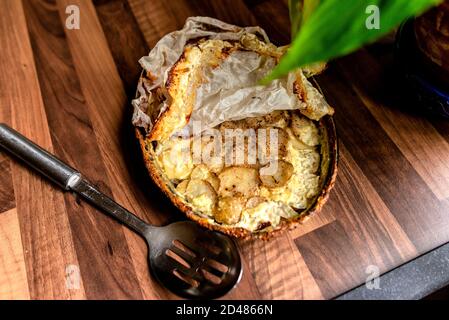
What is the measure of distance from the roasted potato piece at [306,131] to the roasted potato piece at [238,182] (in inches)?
4.4

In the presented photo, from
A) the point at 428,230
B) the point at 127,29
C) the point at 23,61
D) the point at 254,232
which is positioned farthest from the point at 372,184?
the point at 23,61

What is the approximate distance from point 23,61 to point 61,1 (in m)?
0.21

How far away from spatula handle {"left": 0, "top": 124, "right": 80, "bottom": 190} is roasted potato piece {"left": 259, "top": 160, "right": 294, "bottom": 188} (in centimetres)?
35

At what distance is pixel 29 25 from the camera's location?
1105 mm

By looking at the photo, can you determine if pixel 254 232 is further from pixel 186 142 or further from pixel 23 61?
pixel 23 61

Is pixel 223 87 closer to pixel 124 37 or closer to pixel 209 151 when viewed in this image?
pixel 209 151

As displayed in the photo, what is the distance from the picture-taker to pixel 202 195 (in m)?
0.82

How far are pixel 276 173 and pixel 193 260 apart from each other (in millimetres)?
221

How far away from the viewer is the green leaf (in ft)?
1.50

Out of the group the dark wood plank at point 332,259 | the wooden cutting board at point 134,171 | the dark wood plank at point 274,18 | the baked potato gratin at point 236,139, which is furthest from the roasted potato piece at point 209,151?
the dark wood plank at point 274,18

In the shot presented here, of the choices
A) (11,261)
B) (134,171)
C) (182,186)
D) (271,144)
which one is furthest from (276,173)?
(11,261)

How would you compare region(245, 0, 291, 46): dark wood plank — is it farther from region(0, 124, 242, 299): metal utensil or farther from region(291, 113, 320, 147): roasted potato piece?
region(0, 124, 242, 299): metal utensil

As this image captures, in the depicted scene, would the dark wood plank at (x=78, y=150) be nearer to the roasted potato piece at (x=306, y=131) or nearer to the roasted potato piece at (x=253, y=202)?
the roasted potato piece at (x=253, y=202)

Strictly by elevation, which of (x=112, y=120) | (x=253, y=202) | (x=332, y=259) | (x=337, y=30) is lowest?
(x=332, y=259)
